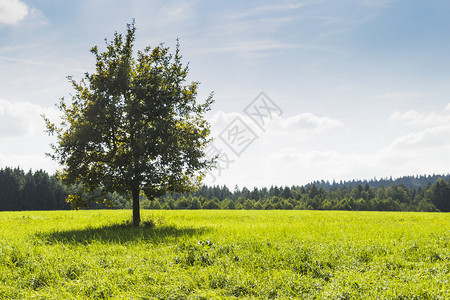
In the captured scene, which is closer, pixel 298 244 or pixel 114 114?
pixel 298 244

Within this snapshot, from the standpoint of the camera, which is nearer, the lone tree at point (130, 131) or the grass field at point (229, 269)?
the grass field at point (229, 269)

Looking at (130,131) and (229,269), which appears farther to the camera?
(130,131)

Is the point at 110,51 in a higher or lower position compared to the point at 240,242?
higher

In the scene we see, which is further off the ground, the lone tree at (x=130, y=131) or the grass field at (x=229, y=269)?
the lone tree at (x=130, y=131)

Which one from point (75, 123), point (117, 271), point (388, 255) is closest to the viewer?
point (117, 271)

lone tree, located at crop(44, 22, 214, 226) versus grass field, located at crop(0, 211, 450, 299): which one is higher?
lone tree, located at crop(44, 22, 214, 226)

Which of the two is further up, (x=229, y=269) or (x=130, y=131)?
(x=130, y=131)

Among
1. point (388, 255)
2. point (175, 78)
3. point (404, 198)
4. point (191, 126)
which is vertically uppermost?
point (175, 78)

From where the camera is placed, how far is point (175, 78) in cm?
1677

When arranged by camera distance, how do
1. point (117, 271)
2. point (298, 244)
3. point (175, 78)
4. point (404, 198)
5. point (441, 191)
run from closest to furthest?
point (117, 271) → point (298, 244) → point (175, 78) → point (441, 191) → point (404, 198)

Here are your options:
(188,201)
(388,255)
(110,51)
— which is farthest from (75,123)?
(188,201)

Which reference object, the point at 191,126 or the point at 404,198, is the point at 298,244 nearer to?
the point at 191,126

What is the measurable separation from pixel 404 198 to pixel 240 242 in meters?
147

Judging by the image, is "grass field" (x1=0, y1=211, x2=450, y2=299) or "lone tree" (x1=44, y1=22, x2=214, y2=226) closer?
"grass field" (x1=0, y1=211, x2=450, y2=299)
